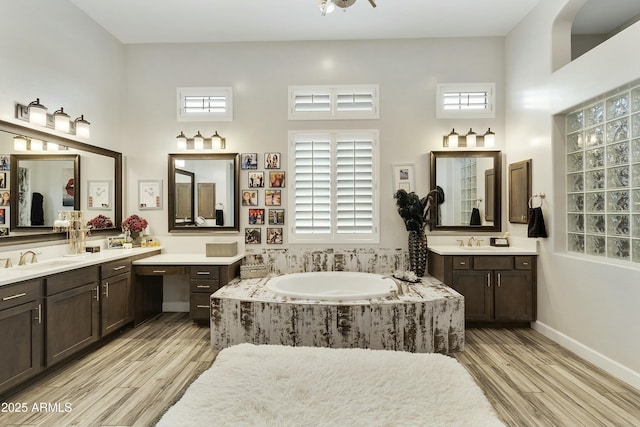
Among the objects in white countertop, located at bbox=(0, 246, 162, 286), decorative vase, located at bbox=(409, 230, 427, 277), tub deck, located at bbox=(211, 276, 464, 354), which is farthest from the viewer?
decorative vase, located at bbox=(409, 230, 427, 277)

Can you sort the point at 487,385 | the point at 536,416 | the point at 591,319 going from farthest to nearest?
1. the point at 591,319
2. the point at 487,385
3. the point at 536,416

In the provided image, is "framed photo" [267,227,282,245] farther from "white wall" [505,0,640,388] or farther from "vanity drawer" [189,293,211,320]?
"white wall" [505,0,640,388]

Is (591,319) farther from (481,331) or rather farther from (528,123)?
(528,123)

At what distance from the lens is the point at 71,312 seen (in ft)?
9.52

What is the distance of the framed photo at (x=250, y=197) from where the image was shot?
444cm

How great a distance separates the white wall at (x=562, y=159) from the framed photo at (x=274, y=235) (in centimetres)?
296

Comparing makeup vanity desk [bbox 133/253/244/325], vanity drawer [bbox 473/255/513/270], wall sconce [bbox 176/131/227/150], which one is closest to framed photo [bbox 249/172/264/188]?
wall sconce [bbox 176/131/227/150]

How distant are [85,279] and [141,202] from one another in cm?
163

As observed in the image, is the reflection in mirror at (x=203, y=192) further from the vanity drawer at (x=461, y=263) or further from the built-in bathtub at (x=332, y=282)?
the vanity drawer at (x=461, y=263)

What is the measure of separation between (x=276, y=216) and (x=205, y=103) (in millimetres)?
1781

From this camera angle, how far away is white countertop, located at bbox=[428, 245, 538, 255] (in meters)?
3.79

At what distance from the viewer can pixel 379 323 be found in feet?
10.0

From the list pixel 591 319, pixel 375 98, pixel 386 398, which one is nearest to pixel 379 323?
pixel 386 398

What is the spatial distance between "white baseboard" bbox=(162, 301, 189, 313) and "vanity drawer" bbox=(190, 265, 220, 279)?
91cm
